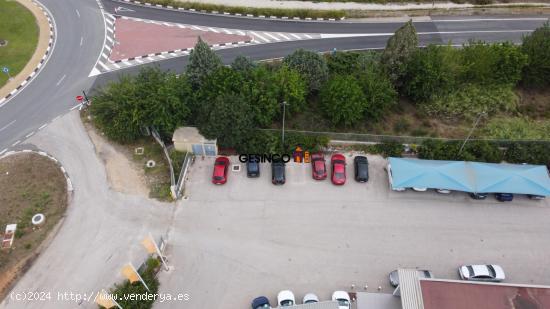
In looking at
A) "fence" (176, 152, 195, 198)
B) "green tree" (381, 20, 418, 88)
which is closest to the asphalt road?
"green tree" (381, 20, 418, 88)

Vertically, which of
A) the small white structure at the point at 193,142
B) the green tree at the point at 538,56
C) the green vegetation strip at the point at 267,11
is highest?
the green vegetation strip at the point at 267,11

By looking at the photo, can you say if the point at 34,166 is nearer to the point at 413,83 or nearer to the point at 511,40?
the point at 413,83

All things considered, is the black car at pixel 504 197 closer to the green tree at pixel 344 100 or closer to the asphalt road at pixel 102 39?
the green tree at pixel 344 100

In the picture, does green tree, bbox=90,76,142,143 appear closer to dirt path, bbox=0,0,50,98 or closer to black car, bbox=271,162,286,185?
dirt path, bbox=0,0,50,98

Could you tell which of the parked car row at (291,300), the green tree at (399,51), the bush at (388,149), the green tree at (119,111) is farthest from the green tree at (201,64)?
the parked car row at (291,300)

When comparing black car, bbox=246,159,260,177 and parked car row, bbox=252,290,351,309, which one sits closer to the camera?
parked car row, bbox=252,290,351,309

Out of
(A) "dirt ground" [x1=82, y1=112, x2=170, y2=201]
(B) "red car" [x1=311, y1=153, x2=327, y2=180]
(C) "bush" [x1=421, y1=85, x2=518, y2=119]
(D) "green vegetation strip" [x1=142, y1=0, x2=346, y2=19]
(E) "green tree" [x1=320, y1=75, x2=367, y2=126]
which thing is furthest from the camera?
(D) "green vegetation strip" [x1=142, y1=0, x2=346, y2=19]

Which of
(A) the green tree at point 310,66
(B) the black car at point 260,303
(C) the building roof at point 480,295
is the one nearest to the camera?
(C) the building roof at point 480,295
